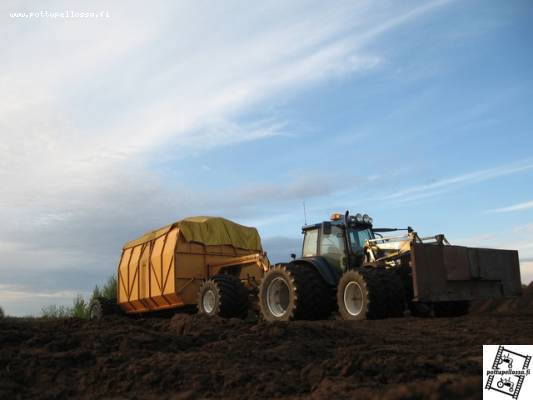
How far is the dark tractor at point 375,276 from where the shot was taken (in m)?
10.4

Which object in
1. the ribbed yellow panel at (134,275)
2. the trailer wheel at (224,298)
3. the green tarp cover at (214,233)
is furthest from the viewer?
the ribbed yellow panel at (134,275)

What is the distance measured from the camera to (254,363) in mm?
5953

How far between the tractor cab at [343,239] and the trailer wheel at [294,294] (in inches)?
24.2

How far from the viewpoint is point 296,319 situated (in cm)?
1155

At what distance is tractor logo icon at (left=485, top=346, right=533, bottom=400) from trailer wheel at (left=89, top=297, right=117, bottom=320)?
1481cm

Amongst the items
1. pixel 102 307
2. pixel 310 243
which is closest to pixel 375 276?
pixel 310 243

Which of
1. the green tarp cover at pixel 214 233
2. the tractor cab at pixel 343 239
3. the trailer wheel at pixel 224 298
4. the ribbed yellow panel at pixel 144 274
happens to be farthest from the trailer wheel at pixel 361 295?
the ribbed yellow panel at pixel 144 274

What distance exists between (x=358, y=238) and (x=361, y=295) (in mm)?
2006

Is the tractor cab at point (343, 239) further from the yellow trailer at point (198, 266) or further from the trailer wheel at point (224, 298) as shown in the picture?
the yellow trailer at point (198, 266)

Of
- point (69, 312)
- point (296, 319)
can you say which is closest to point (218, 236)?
point (296, 319)

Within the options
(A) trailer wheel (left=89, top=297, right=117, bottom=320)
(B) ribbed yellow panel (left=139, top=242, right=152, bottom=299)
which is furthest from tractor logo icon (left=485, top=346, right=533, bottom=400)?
(A) trailer wheel (left=89, top=297, right=117, bottom=320)

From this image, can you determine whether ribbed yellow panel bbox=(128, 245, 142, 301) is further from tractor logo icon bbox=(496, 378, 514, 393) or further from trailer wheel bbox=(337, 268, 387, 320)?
tractor logo icon bbox=(496, 378, 514, 393)

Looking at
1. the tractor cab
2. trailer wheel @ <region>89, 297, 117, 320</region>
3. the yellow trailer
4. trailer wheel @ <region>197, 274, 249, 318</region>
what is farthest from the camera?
trailer wheel @ <region>89, 297, 117, 320</region>

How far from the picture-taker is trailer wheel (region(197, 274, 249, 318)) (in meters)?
13.1
